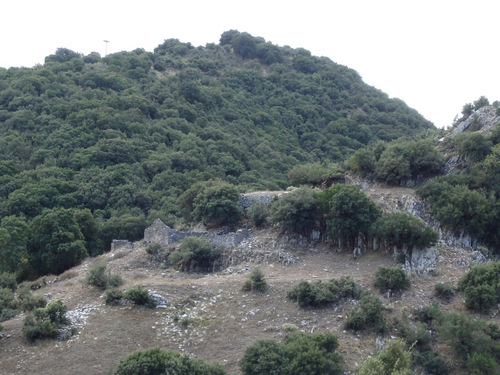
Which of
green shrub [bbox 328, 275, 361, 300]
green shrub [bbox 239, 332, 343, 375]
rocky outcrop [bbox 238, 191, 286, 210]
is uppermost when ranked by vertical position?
rocky outcrop [bbox 238, 191, 286, 210]

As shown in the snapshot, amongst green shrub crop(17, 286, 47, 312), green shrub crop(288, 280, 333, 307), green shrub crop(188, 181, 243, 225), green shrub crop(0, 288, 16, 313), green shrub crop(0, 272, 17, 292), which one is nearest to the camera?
green shrub crop(288, 280, 333, 307)

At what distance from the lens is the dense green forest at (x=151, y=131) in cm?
3628

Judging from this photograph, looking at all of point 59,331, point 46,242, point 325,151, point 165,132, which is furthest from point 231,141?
point 59,331

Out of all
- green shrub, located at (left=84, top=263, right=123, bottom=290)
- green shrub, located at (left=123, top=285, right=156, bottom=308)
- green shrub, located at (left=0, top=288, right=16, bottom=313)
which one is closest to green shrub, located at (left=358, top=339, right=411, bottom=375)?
green shrub, located at (left=123, top=285, right=156, bottom=308)

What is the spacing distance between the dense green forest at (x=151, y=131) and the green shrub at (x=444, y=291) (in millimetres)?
15451

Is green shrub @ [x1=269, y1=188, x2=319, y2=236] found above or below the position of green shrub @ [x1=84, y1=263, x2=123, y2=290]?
above

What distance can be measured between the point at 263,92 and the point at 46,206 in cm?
3813

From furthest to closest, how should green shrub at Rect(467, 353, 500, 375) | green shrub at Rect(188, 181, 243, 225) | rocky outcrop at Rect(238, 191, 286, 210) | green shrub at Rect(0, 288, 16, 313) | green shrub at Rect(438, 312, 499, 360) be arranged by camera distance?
rocky outcrop at Rect(238, 191, 286, 210), green shrub at Rect(188, 181, 243, 225), green shrub at Rect(0, 288, 16, 313), green shrub at Rect(438, 312, 499, 360), green shrub at Rect(467, 353, 500, 375)

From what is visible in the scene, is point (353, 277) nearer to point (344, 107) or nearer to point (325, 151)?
point (325, 151)

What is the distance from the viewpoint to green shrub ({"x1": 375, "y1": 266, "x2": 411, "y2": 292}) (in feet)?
77.3

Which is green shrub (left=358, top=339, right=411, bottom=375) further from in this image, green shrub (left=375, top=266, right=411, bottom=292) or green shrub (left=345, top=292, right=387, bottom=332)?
green shrub (left=375, top=266, right=411, bottom=292)

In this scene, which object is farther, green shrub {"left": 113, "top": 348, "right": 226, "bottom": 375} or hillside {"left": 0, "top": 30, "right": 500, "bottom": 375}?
hillside {"left": 0, "top": 30, "right": 500, "bottom": 375}

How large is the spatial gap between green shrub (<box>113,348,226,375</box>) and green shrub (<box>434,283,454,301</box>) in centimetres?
1024

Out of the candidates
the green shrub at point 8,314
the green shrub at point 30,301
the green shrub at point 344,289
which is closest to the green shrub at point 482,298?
the green shrub at point 344,289
